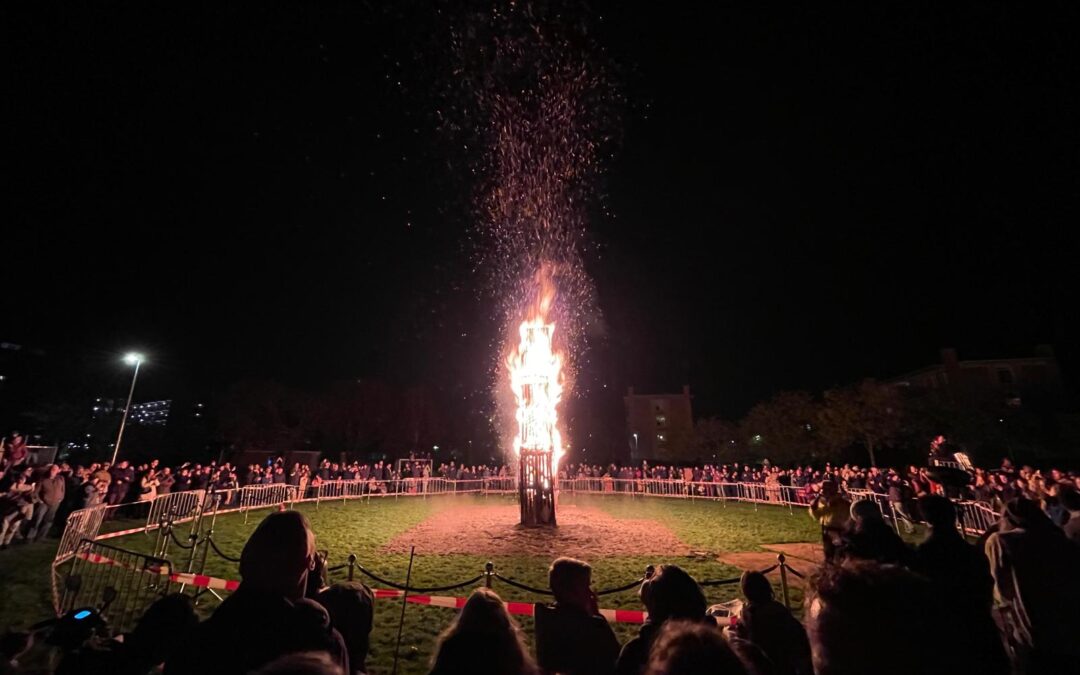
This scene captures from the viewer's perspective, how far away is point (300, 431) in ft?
156

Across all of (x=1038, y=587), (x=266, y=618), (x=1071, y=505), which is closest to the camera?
(x=266, y=618)

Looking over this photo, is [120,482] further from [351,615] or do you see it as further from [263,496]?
[351,615]

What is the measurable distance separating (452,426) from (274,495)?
116 feet

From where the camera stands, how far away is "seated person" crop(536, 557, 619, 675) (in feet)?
11.6

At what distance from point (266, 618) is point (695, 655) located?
2371 mm

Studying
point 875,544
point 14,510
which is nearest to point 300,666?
point 875,544

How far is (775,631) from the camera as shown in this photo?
359 cm

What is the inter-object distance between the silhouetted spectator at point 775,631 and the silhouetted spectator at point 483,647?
2.24 metres

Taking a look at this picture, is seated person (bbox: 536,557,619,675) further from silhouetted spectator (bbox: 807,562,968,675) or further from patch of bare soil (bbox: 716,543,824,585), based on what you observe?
patch of bare soil (bbox: 716,543,824,585)

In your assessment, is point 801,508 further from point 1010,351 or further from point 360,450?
point 1010,351

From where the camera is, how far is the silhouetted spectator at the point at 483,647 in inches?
87.5

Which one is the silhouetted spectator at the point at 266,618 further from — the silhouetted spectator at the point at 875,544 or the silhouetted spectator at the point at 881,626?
the silhouetted spectator at the point at 875,544

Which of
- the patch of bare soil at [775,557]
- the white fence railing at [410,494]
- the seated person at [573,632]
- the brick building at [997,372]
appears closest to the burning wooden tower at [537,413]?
the patch of bare soil at [775,557]

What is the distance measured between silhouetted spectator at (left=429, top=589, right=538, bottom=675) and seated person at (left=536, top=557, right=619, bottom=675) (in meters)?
1.24
